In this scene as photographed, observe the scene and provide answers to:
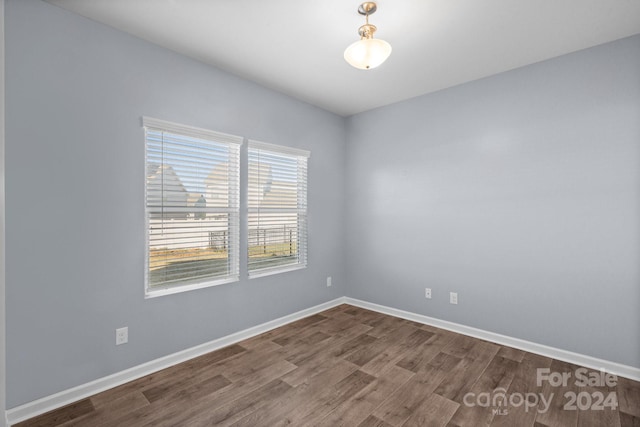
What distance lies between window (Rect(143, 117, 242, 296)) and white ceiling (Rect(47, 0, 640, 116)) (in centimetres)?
75

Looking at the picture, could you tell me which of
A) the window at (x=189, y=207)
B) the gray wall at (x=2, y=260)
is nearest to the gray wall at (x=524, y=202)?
the window at (x=189, y=207)

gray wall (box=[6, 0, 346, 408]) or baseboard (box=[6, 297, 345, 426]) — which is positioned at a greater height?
gray wall (box=[6, 0, 346, 408])

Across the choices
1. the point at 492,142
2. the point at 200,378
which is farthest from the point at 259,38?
the point at 200,378

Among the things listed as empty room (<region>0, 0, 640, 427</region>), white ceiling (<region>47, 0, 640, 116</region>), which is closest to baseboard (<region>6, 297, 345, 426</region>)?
empty room (<region>0, 0, 640, 427</region>)

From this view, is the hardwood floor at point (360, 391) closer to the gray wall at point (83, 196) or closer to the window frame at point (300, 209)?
the gray wall at point (83, 196)

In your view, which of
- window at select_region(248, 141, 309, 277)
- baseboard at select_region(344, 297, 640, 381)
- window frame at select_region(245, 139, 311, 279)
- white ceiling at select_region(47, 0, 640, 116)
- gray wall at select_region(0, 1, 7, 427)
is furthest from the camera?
window frame at select_region(245, 139, 311, 279)

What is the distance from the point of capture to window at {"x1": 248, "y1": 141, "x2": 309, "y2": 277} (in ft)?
10.9

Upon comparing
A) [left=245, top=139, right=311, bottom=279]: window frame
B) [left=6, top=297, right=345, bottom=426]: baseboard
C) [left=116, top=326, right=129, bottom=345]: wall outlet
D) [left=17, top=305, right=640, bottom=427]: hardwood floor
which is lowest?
[left=17, top=305, right=640, bottom=427]: hardwood floor

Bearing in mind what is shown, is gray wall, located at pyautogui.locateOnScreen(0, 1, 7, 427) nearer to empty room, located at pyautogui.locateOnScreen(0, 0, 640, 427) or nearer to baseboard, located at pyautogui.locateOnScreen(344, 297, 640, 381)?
empty room, located at pyautogui.locateOnScreen(0, 0, 640, 427)

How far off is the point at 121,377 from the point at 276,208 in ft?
6.82

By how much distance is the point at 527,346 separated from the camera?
289cm

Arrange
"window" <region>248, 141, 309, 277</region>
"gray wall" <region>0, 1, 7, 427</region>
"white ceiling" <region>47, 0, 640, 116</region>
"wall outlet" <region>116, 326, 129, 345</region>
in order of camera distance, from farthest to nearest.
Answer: "window" <region>248, 141, 309, 277</region>
"wall outlet" <region>116, 326, 129, 345</region>
"white ceiling" <region>47, 0, 640, 116</region>
"gray wall" <region>0, 1, 7, 427</region>

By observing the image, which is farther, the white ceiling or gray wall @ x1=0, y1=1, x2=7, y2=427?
the white ceiling

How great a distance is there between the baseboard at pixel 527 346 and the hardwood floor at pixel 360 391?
8 centimetres
